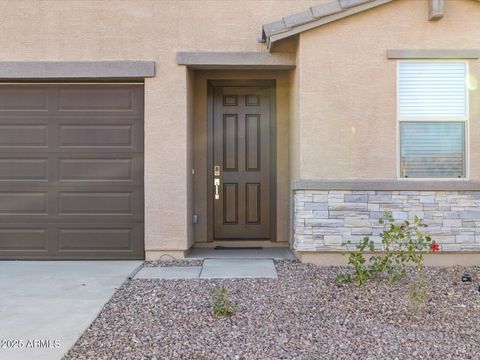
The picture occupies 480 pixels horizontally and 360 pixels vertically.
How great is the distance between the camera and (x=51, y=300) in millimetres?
4875

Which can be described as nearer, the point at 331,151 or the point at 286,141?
the point at 331,151

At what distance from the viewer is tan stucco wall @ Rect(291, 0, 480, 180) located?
631 cm

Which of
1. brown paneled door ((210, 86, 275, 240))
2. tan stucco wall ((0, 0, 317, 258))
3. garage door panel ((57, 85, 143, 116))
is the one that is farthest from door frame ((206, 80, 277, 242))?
garage door panel ((57, 85, 143, 116))

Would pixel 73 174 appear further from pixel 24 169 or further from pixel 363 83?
pixel 363 83

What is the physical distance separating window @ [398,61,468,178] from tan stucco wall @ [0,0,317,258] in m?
2.90

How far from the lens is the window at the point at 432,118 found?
6.32 meters

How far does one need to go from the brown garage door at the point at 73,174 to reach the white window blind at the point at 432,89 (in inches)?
143

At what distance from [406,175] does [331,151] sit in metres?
1.04

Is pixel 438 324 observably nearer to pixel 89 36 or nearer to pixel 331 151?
pixel 331 151

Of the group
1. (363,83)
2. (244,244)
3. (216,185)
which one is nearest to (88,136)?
(216,185)

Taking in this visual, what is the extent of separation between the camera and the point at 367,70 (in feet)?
20.8

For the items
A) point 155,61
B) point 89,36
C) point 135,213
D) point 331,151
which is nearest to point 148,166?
point 135,213

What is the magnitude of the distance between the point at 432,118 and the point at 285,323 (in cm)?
363

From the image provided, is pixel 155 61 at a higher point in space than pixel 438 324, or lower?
higher
